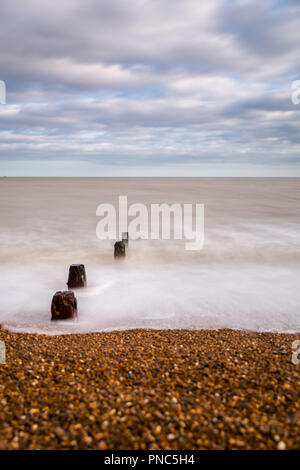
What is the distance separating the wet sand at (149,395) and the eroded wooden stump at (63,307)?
47.8 inches

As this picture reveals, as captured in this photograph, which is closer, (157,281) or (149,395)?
(149,395)

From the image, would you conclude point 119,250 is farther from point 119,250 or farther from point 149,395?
point 149,395

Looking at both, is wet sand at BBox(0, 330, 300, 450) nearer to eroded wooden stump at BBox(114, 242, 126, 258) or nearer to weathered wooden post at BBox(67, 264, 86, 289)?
weathered wooden post at BBox(67, 264, 86, 289)

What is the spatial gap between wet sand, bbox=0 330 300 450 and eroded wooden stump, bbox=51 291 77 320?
1214mm

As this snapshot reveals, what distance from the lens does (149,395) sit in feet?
11.0

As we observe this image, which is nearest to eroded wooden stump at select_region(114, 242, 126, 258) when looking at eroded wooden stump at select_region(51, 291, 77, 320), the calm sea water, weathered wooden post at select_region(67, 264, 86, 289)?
the calm sea water

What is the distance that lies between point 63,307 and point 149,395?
3203mm

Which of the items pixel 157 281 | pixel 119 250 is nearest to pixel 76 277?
pixel 157 281

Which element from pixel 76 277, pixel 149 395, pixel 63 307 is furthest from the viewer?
pixel 76 277

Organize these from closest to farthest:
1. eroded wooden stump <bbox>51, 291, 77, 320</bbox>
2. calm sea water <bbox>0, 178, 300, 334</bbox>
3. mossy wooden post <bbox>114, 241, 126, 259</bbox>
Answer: eroded wooden stump <bbox>51, 291, 77, 320</bbox>, calm sea water <bbox>0, 178, 300, 334</bbox>, mossy wooden post <bbox>114, 241, 126, 259</bbox>

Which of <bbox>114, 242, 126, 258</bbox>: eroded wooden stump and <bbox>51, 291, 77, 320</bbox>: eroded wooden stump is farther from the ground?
<bbox>114, 242, 126, 258</bbox>: eroded wooden stump

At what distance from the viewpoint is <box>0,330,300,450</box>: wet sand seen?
9.11 feet
